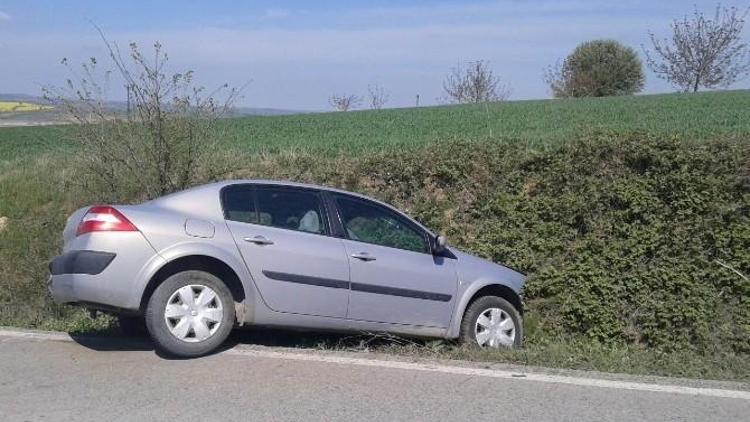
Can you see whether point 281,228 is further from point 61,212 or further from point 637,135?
point 61,212

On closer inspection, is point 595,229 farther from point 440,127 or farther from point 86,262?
point 440,127

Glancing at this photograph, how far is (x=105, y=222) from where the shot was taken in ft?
20.7

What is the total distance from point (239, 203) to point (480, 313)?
7.93 ft

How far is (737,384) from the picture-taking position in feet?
20.0

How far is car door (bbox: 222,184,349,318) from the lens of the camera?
6.56 metres

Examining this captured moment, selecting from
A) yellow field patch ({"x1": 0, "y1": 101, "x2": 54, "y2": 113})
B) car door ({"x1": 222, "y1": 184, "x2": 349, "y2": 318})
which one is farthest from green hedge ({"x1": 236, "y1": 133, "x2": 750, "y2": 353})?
yellow field patch ({"x1": 0, "y1": 101, "x2": 54, "y2": 113})

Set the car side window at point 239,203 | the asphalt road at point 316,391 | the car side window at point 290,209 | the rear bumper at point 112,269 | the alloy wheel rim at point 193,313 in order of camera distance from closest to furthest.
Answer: the asphalt road at point 316,391, the rear bumper at point 112,269, the alloy wheel rim at point 193,313, the car side window at point 239,203, the car side window at point 290,209

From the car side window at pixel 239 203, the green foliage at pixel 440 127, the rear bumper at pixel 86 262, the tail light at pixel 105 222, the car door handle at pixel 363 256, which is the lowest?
the rear bumper at pixel 86 262

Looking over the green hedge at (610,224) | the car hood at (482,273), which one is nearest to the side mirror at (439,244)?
the car hood at (482,273)

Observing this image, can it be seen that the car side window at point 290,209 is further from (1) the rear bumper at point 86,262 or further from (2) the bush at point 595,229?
(2) the bush at point 595,229

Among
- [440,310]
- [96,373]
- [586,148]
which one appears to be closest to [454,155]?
[586,148]

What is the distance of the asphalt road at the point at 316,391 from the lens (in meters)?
5.17

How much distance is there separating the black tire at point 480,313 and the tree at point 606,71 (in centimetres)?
4581

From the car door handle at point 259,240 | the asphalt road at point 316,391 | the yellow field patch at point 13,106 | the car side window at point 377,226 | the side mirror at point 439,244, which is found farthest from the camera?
the yellow field patch at point 13,106
